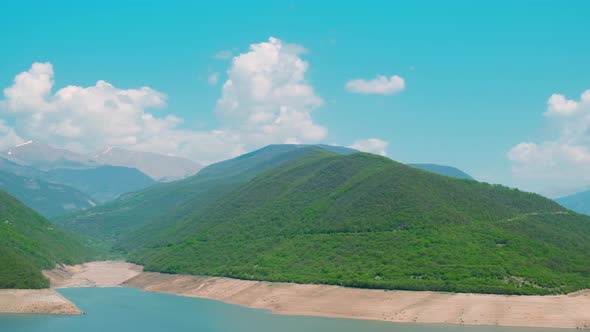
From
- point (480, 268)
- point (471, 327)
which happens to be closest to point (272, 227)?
point (480, 268)

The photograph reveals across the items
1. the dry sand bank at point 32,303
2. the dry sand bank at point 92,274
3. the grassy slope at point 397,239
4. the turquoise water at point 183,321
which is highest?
the grassy slope at point 397,239

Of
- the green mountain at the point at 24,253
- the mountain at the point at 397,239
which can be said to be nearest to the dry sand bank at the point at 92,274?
the green mountain at the point at 24,253

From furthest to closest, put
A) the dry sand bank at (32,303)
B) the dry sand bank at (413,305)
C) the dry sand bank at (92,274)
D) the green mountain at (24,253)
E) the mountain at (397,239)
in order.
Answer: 1. the dry sand bank at (92,274)
2. the mountain at (397,239)
3. the green mountain at (24,253)
4. the dry sand bank at (32,303)
5. the dry sand bank at (413,305)

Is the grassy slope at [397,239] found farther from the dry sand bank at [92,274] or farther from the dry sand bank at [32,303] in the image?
the dry sand bank at [32,303]

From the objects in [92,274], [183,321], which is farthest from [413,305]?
[92,274]

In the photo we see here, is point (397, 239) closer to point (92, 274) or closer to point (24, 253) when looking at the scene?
point (92, 274)

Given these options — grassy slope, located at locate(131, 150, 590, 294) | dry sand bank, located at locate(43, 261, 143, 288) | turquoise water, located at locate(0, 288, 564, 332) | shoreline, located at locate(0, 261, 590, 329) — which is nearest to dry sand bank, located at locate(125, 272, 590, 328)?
shoreline, located at locate(0, 261, 590, 329)

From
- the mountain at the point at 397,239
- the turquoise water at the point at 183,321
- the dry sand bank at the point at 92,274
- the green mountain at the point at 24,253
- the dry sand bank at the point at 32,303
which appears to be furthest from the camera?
the dry sand bank at the point at 92,274

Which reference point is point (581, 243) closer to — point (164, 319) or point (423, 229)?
point (423, 229)
